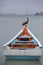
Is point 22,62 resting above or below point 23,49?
below

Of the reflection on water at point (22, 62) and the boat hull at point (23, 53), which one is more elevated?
the boat hull at point (23, 53)

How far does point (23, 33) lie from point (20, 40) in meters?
0.45

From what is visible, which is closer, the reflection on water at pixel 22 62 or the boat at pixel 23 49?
the reflection on water at pixel 22 62

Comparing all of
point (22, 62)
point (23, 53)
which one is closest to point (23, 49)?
point (23, 53)

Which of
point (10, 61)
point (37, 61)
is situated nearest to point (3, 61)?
point (10, 61)

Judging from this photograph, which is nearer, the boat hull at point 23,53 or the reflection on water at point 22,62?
the reflection on water at point 22,62

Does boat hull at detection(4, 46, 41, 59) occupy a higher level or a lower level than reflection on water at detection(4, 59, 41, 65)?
higher

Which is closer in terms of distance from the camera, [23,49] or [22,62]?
[22,62]

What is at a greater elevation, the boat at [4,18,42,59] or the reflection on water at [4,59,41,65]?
the boat at [4,18,42,59]

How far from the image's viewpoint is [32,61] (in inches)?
296

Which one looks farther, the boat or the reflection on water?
the boat

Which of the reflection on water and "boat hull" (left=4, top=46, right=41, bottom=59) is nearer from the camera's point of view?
the reflection on water

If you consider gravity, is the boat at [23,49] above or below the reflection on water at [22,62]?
above

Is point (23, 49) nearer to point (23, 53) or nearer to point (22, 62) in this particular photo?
point (23, 53)
